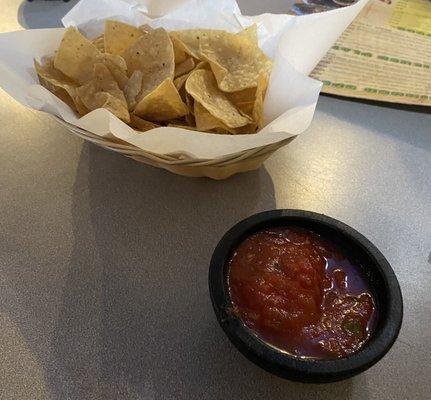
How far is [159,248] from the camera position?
765 millimetres

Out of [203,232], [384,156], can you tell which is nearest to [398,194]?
[384,156]

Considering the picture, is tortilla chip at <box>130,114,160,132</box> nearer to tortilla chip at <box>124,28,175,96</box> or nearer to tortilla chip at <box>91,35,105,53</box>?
tortilla chip at <box>124,28,175,96</box>

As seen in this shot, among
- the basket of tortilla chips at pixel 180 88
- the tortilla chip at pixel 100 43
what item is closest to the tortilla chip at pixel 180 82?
the basket of tortilla chips at pixel 180 88

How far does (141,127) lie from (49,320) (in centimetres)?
39

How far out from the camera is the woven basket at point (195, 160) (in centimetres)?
74

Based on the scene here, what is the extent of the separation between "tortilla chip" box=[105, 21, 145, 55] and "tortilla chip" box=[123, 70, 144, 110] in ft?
0.40

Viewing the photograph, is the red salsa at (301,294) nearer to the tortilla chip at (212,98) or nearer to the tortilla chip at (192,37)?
the tortilla chip at (212,98)

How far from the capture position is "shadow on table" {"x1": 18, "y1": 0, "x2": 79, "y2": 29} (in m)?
1.32

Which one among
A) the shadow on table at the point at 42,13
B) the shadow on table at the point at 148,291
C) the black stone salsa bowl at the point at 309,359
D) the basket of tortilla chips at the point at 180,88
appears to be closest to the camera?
the black stone salsa bowl at the point at 309,359

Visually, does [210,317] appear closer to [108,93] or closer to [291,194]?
[291,194]

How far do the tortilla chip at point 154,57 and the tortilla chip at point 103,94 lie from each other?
0.06 meters

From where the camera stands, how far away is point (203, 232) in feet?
2.61

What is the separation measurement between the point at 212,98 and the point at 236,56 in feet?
0.48

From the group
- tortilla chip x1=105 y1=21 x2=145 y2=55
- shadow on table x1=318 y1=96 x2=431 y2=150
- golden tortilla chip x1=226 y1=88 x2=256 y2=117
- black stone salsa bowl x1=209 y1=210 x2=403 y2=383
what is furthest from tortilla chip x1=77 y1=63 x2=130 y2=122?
shadow on table x1=318 y1=96 x2=431 y2=150
